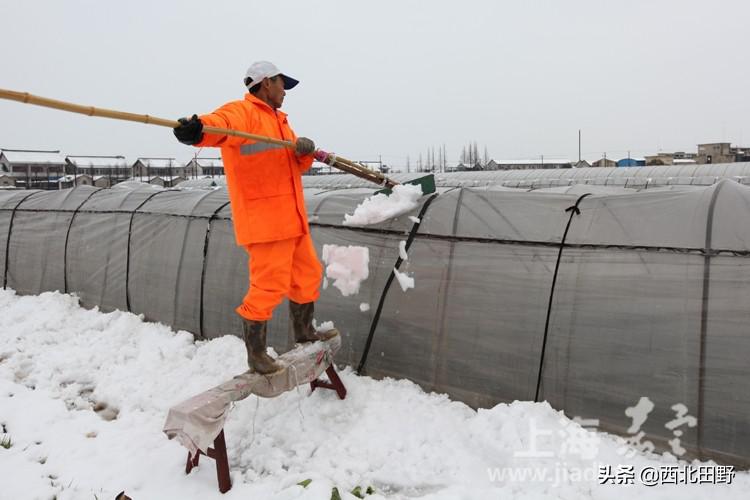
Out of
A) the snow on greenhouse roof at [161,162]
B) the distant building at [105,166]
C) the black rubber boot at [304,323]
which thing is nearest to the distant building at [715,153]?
the black rubber boot at [304,323]

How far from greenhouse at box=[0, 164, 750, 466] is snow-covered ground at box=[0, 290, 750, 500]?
0.25m

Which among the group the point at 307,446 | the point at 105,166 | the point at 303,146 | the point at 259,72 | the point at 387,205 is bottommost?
the point at 307,446

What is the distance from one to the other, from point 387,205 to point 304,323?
1496 millimetres

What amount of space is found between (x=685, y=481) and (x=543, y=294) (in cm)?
157

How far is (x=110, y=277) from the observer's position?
712cm

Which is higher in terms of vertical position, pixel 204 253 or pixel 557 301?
pixel 204 253

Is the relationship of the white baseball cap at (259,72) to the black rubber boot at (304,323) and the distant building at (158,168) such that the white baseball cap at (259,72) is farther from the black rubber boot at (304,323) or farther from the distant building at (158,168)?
the distant building at (158,168)

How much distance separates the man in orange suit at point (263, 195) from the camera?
11.6 ft

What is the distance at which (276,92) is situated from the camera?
385 cm

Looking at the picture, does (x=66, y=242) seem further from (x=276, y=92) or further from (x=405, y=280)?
(x=405, y=280)

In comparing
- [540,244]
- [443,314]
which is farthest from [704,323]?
[443,314]

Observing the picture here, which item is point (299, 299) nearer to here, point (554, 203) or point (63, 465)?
point (63, 465)

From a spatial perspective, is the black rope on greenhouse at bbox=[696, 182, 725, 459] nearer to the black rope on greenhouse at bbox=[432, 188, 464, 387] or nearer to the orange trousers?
the black rope on greenhouse at bbox=[432, 188, 464, 387]

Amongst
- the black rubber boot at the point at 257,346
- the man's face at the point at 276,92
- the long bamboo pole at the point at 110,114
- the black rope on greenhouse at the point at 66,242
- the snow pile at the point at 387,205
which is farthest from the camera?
the black rope on greenhouse at the point at 66,242
